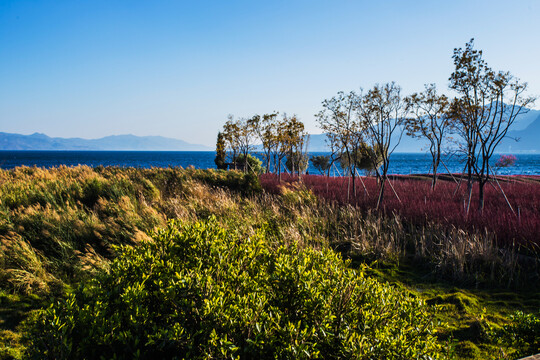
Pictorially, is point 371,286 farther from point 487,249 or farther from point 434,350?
point 487,249

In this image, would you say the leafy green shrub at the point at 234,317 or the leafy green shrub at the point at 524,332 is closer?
the leafy green shrub at the point at 234,317

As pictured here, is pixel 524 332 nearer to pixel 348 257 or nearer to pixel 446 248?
pixel 446 248

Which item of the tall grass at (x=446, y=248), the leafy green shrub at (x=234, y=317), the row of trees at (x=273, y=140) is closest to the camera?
the leafy green shrub at (x=234, y=317)

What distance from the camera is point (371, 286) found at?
2418 millimetres

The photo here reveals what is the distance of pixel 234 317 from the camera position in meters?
1.94

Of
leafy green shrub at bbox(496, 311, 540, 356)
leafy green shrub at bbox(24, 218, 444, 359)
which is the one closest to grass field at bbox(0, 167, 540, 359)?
leafy green shrub at bbox(496, 311, 540, 356)

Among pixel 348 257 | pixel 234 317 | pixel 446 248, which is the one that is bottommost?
pixel 348 257

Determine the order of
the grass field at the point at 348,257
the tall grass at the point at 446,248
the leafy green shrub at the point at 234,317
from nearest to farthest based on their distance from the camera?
1. the leafy green shrub at the point at 234,317
2. the grass field at the point at 348,257
3. the tall grass at the point at 446,248

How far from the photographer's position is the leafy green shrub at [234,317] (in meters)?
1.88

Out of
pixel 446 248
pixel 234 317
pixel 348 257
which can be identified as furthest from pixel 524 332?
pixel 348 257

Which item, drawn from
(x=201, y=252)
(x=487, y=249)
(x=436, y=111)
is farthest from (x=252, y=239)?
(x=436, y=111)

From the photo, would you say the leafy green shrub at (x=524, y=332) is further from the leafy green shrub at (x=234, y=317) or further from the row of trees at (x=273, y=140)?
the row of trees at (x=273, y=140)

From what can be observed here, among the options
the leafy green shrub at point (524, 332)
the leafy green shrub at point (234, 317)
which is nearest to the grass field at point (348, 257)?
the leafy green shrub at point (524, 332)

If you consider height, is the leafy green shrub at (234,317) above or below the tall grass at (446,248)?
above
